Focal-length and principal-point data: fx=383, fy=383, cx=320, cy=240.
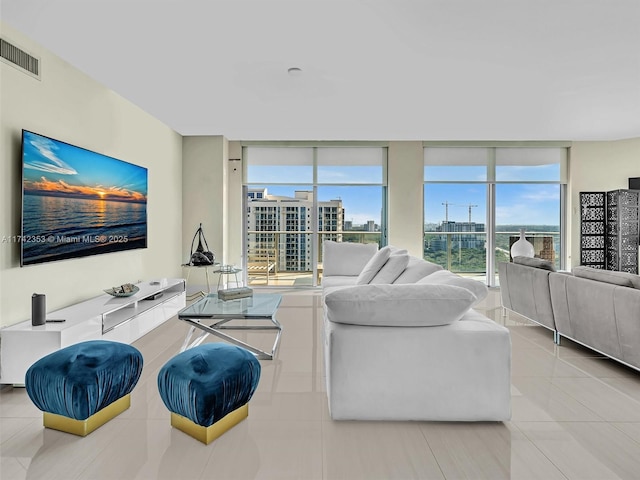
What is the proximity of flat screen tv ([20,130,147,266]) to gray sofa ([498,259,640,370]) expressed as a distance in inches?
168

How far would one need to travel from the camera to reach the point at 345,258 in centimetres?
506

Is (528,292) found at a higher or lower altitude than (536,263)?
lower

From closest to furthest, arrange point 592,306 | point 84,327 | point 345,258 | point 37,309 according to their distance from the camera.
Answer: point 37,309, point 84,327, point 592,306, point 345,258

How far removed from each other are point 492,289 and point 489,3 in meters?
5.08

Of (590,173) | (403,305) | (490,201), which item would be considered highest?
(590,173)

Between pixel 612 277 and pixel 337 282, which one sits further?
pixel 337 282

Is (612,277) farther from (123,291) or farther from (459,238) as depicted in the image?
(123,291)

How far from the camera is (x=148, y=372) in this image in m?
2.82

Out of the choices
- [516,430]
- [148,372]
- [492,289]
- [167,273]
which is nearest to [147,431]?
[148,372]

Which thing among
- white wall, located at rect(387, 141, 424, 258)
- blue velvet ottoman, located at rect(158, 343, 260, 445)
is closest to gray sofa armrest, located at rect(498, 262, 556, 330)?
white wall, located at rect(387, 141, 424, 258)

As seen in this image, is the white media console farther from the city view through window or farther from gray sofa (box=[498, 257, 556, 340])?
gray sofa (box=[498, 257, 556, 340])

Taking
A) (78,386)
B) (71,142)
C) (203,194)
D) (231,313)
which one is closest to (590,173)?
(203,194)

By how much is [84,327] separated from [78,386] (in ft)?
3.36

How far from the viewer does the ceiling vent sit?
2.75 m
